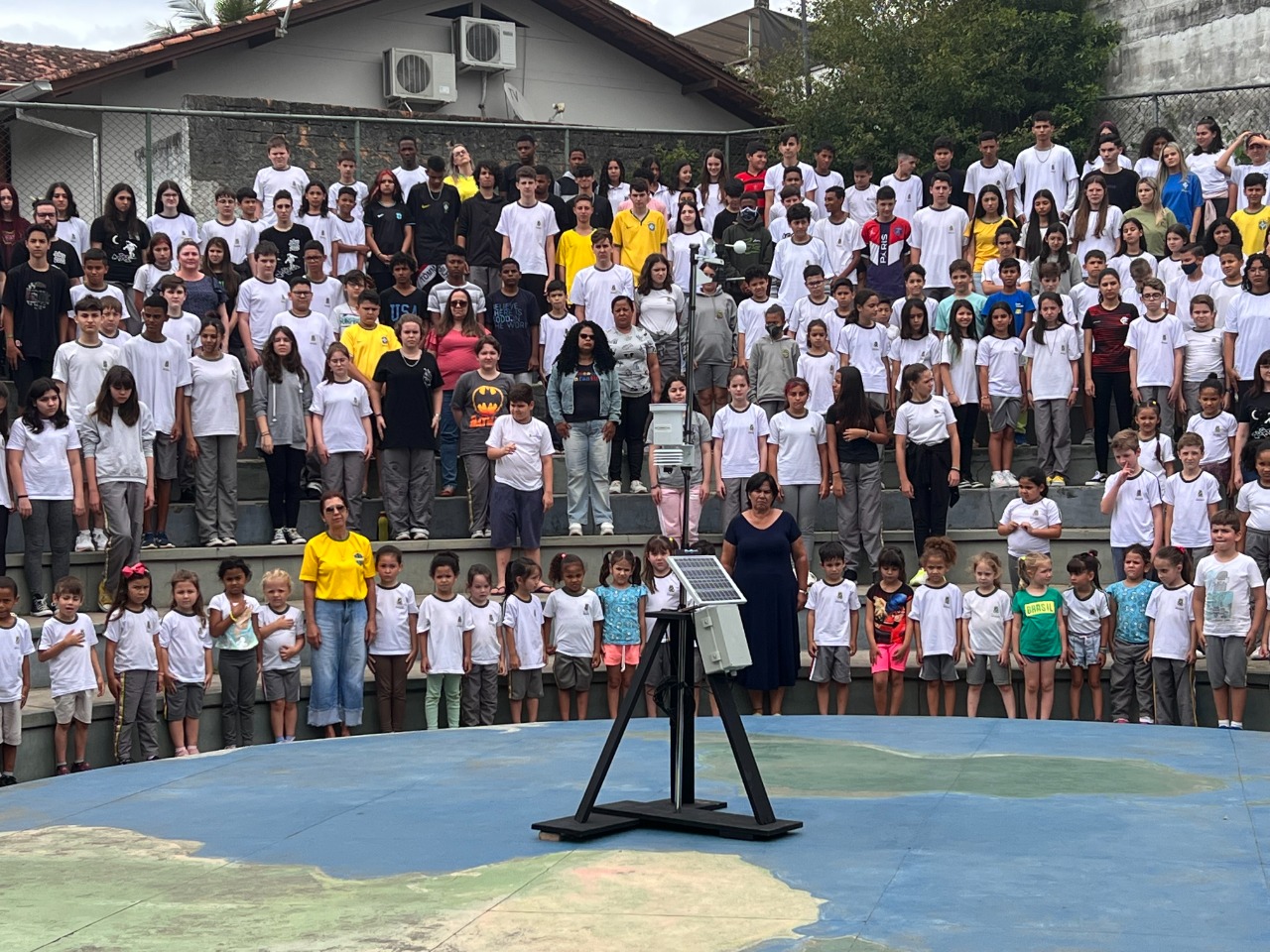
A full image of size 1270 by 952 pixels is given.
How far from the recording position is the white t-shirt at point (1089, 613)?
1245 cm

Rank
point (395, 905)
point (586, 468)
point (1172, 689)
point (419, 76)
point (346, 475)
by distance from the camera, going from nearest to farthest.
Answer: point (395, 905), point (1172, 689), point (346, 475), point (586, 468), point (419, 76)

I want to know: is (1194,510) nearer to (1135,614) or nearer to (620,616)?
(1135,614)

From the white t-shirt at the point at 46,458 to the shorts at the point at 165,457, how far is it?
3.60 ft

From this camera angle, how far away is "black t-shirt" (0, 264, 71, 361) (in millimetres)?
13945

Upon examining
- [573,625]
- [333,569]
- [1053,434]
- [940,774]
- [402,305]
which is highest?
[402,305]

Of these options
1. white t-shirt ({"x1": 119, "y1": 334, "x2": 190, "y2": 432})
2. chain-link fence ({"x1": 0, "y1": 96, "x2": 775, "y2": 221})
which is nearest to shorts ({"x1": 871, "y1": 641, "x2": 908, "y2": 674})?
white t-shirt ({"x1": 119, "y1": 334, "x2": 190, "y2": 432})

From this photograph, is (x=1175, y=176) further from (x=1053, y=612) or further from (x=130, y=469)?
(x=130, y=469)

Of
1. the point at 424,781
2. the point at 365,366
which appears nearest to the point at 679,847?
the point at 424,781

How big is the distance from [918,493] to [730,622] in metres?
7.25

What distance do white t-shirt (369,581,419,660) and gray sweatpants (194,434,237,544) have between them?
1.90 metres

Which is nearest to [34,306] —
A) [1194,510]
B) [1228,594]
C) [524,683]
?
[524,683]

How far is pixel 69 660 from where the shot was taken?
439 inches

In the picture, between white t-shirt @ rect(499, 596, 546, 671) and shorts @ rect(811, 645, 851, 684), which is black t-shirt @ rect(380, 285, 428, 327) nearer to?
white t-shirt @ rect(499, 596, 546, 671)

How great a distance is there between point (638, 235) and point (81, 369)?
621 centimetres
